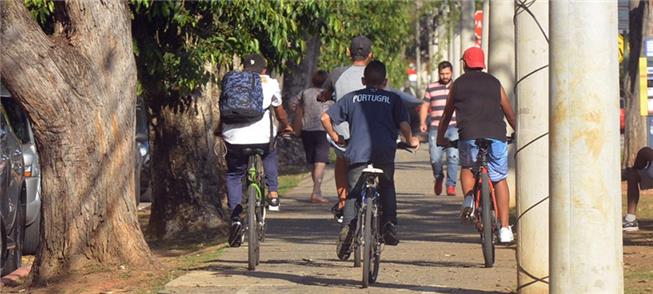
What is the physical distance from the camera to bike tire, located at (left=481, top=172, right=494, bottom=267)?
10781 mm

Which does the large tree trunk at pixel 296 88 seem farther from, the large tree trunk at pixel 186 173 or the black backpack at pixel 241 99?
the black backpack at pixel 241 99

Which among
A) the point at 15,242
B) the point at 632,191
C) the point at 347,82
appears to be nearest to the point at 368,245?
the point at 347,82

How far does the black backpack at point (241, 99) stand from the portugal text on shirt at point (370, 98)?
1.45 meters

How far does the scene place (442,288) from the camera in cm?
983

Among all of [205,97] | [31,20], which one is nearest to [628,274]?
[31,20]

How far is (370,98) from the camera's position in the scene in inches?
407

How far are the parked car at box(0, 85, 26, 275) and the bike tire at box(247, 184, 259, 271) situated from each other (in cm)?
202

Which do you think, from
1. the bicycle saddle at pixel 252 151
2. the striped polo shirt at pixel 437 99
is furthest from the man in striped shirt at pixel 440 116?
the bicycle saddle at pixel 252 151

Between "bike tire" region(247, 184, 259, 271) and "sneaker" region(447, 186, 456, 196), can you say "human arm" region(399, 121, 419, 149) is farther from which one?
"sneaker" region(447, 186, 456, 196)

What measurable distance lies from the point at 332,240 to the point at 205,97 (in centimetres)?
→ 207

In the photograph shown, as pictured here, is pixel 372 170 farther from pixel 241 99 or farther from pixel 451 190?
pixel 451 190

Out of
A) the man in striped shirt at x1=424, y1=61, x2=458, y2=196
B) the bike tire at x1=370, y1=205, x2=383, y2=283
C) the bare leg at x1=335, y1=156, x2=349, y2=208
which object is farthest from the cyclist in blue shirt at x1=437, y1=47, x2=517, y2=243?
the man in striped shirt at x1=424, y1=61, x2=458, y2=196

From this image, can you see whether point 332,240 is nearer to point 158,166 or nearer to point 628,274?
point 158,166

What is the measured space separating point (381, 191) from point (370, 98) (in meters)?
0.66
